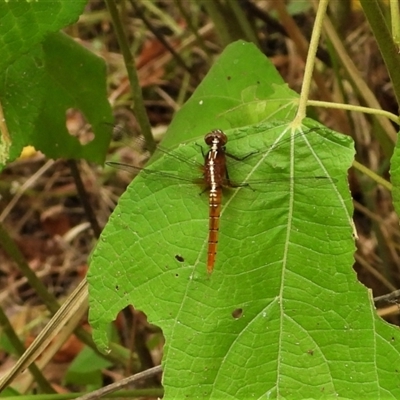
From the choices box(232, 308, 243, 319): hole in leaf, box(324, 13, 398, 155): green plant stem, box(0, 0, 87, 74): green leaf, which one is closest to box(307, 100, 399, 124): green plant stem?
box(232, 308, 243, 319): hole in leaf

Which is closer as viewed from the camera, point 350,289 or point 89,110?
point 350,289

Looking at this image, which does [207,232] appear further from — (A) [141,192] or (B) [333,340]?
(B) [333,340]

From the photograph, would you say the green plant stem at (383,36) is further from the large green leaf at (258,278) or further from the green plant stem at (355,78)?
the green plant stem at (355,78)

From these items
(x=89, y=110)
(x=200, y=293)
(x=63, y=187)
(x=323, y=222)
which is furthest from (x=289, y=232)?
(x=63, y=187)

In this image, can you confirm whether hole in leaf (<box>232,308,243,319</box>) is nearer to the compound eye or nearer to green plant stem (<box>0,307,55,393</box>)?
the compound eye

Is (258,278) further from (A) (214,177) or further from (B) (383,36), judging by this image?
(B) (383,36)

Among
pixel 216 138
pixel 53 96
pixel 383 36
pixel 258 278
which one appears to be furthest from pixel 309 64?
pixel 53 96
